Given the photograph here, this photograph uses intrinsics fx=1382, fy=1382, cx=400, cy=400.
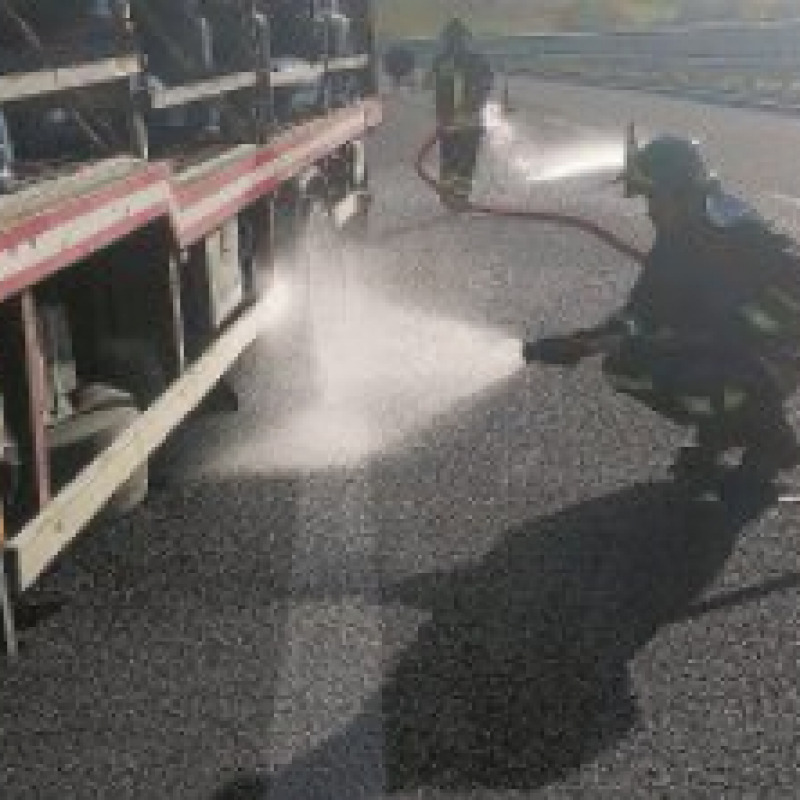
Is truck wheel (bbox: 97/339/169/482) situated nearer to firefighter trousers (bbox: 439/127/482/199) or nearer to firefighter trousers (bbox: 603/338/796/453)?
firefighter trousers (bbox: 603/338/796/453)

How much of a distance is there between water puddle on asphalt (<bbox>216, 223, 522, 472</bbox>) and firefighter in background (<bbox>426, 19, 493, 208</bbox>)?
546 centimetres

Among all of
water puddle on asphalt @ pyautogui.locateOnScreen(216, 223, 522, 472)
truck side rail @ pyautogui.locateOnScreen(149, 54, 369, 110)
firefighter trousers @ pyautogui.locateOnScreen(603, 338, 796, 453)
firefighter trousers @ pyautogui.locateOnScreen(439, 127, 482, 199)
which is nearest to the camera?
firefighter trousers @ pyautogui.locateOnScreen(603, 338, 796, 453)

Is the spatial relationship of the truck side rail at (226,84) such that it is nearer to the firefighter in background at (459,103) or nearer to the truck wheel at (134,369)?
the truck wheel at (134,369)

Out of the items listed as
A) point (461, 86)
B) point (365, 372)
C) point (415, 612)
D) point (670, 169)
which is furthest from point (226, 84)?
point (461, 86)

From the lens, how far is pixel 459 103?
1636cm

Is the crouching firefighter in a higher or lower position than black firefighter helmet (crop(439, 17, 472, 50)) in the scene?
lower

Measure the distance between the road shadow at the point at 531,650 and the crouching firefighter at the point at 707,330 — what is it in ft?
0.98

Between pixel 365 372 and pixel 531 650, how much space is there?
402 centimetres

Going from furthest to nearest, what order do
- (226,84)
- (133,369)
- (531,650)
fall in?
(226,84), (133,369), (531,650)

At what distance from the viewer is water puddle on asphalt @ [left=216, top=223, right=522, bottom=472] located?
274 inches

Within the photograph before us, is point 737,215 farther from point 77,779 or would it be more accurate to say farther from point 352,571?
point 77,779

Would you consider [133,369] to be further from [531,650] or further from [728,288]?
[728,288]

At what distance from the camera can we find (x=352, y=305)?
10477mm

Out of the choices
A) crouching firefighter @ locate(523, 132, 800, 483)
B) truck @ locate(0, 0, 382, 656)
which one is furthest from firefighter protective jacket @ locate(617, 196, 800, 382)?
truck @ locate(0, 0, 382, 656)
